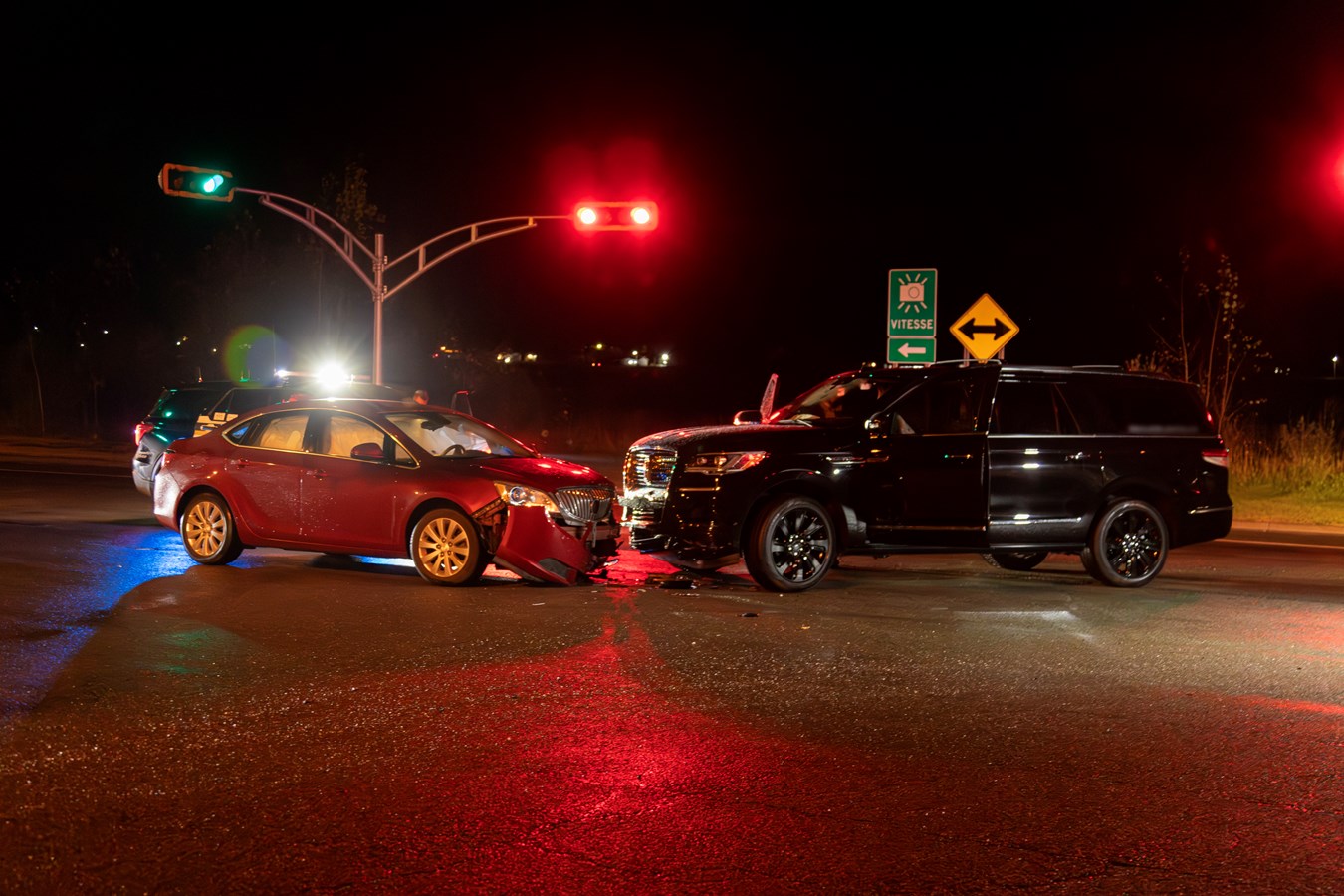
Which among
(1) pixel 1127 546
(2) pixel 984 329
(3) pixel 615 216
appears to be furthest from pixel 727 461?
(3) pixel 615 216

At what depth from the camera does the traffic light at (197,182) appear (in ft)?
74.6

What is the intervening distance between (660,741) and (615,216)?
19400 millimetres

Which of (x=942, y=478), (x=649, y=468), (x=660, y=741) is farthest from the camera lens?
(x=649, y=468)

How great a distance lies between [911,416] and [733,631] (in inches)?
132

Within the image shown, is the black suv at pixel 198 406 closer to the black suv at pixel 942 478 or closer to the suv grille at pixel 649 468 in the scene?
the suv grille at pixel 649 468

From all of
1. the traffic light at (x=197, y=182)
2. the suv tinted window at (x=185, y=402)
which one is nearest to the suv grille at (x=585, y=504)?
the suv tinted window at (x=185, y=402)

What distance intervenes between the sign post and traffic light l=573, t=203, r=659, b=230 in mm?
6834

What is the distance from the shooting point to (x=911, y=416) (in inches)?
455

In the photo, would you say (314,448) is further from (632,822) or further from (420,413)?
(632,822)

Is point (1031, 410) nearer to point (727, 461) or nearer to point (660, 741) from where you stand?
point (727, 461)

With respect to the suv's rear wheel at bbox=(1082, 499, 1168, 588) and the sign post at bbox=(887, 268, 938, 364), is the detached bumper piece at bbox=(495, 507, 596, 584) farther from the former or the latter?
the sign post at bbox=(887, 268, 938, 364)

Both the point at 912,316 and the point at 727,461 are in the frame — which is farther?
the point at 912,316

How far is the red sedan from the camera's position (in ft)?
35.3

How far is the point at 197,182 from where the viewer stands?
2309 cm
